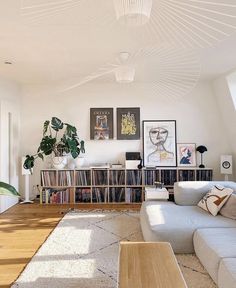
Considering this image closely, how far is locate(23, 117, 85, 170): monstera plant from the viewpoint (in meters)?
5.00

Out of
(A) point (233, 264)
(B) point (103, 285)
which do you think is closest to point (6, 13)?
(B) point (103, 285)

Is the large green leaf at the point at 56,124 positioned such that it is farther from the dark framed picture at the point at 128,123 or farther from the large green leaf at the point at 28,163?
the dark framed picture at the point at 128,123

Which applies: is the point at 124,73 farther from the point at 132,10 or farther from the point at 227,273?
the point at 227,273

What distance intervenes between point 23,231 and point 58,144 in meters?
1.94

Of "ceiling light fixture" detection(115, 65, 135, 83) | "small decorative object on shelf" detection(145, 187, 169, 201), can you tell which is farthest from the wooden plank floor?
"ceiling light fixture" detection(115, 65, 135, 83)

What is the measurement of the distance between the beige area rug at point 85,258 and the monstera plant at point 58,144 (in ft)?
4.91

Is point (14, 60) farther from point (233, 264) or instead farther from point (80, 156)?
point (233, 264)

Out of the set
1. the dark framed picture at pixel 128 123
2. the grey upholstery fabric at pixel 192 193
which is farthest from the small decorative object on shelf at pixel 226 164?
the dark framed picture at pixel 128 123

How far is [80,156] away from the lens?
548cm

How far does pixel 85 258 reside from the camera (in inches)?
107

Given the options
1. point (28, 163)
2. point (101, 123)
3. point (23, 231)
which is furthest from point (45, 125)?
point (23, 231)

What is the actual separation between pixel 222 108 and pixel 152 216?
122 inches

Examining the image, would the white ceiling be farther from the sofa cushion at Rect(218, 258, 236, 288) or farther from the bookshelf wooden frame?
the bookshelf wooden frame

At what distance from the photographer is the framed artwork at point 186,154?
539cm
